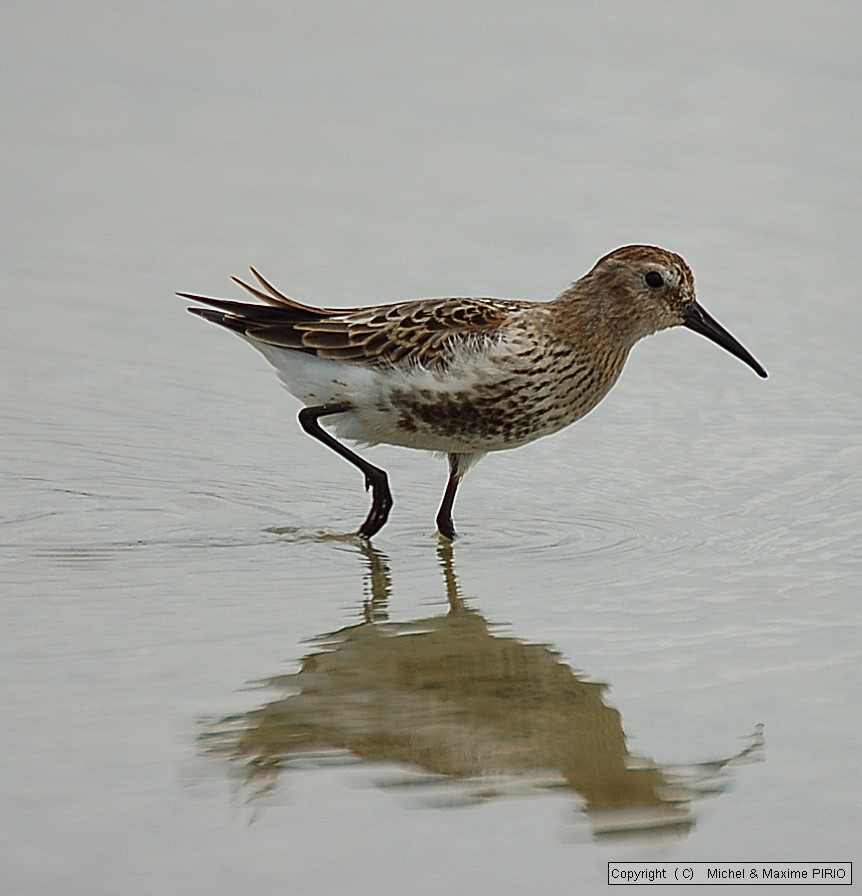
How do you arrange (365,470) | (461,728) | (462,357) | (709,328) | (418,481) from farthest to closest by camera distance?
(418,481), (709,328), (365,470), (462,357), (461,728)

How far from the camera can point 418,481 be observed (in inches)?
361

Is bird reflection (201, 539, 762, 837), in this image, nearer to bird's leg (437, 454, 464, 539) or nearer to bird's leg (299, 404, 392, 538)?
bird's leg (299, 404, 392, 538)

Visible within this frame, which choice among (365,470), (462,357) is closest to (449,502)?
(365,470)

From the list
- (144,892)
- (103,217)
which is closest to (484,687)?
(144,892)

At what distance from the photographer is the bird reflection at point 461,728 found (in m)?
5.36

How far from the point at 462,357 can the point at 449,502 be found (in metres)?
0.72

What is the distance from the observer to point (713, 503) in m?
8.46

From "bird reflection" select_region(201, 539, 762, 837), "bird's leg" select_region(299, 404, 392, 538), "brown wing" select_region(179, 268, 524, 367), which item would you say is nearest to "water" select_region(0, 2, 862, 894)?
"bird reflection" select_region(201, 539, 762, 837)

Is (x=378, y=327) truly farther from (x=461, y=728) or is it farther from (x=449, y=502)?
(x=461, y=728)

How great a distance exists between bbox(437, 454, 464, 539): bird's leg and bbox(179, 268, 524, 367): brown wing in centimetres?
63

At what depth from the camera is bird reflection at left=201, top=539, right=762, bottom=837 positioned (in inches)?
211

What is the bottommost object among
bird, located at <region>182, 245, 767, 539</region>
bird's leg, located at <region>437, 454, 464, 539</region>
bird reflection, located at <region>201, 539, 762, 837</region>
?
bird reflection, located at <region>201, 539, 762, 837</region>

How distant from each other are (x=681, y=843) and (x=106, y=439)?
491 centimetres

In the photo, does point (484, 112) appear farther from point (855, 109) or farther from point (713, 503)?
point (713, 503)
